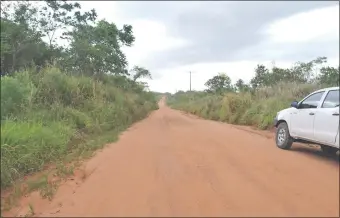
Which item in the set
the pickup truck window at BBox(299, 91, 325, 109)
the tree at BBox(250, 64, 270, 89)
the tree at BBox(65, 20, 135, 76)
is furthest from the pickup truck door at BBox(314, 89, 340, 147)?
the tree at BBox(250, 64, 270, 89)

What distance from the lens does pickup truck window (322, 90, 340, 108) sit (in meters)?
7.74

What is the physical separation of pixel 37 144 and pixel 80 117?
419 centimetres

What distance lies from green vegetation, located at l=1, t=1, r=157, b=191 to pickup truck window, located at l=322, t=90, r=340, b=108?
220 inches

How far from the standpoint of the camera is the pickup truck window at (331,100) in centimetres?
774

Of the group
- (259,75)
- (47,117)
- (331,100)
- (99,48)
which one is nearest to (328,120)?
(331,100)

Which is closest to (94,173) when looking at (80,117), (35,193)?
(35,193)

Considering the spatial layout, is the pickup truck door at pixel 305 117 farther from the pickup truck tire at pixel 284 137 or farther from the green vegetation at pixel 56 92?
the green vegetation at pixel 56 92

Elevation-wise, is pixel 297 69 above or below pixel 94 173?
above

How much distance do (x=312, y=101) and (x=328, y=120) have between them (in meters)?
1.30

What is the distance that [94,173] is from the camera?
7434mm

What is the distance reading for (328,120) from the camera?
764 centimetres

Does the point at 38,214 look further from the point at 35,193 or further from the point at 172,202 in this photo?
the point at 172,202

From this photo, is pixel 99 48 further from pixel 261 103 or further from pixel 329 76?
pixel 329 76

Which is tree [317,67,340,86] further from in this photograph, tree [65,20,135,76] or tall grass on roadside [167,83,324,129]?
tree [65,20,135,76]
